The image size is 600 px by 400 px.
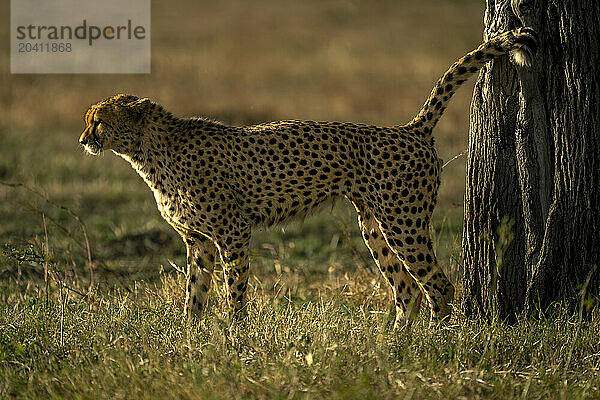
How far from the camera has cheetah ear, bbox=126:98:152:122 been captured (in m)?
5.39

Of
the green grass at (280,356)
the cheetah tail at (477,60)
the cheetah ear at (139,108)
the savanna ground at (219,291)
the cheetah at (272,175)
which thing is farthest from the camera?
the cheetah ear at (139,108)

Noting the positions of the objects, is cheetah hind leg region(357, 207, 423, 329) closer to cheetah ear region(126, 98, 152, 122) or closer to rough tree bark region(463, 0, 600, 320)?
rough tree bark region(463, 0, 600, 320)

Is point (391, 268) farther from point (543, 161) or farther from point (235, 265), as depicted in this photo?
point (543, 161)

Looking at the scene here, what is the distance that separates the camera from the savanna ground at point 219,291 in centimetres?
409

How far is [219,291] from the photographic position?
18.5ft

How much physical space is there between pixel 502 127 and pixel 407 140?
1.80 ft

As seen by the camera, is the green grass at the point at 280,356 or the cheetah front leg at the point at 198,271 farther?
the cheetah front leg at the point at 198,271

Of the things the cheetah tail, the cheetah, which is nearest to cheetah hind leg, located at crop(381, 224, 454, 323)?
the cheetah

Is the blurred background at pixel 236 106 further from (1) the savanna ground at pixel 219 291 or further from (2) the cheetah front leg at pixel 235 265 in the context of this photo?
(2) the cheetah front leg at pixel 235 265

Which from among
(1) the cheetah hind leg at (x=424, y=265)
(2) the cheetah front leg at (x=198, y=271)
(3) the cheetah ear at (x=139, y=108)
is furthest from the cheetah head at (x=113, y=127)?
(1) the cheetah hind leg at (x=424, y=265)

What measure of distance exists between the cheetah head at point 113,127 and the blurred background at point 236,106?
470 millimetres

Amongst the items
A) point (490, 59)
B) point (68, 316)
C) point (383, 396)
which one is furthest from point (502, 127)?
point (68, 316)

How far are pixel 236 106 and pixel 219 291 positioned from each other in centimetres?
1077

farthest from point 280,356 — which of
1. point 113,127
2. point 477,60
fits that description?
point 477,60
